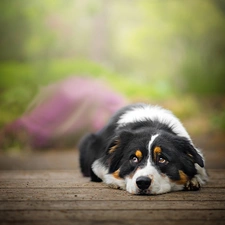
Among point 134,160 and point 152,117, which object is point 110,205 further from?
point 152,117

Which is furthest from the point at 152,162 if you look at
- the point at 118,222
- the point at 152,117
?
the point at 118,222

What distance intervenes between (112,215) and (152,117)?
1734 mm

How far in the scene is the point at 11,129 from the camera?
28.3ft

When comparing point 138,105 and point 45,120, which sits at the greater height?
point 138,105

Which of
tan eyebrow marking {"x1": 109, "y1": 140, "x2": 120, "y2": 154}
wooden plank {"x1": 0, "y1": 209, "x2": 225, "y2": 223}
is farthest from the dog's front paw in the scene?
wooden plank {"x1": 0, "y1": 209, "x2": 225, "y2": 223}

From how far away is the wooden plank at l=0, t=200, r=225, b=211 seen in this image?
116 inches

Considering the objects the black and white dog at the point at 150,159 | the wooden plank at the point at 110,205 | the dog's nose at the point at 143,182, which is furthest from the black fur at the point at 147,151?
the wooden plank at the point at 110,205

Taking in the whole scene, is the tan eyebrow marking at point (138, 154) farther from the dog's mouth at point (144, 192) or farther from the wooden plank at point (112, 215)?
the wooden plank at point (112, 215)

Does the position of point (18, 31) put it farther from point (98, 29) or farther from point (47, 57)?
point (98, 29)

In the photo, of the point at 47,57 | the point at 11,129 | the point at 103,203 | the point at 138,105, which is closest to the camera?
the point at 103,203

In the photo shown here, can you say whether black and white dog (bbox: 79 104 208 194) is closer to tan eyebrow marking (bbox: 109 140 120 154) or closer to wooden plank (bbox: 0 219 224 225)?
tan eyebrow marking (bbox: 109 140 120 154)

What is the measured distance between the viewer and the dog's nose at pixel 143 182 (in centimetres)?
341

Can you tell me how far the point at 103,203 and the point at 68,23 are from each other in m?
6.67

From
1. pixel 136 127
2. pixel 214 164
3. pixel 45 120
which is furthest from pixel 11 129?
pixel 136 127
